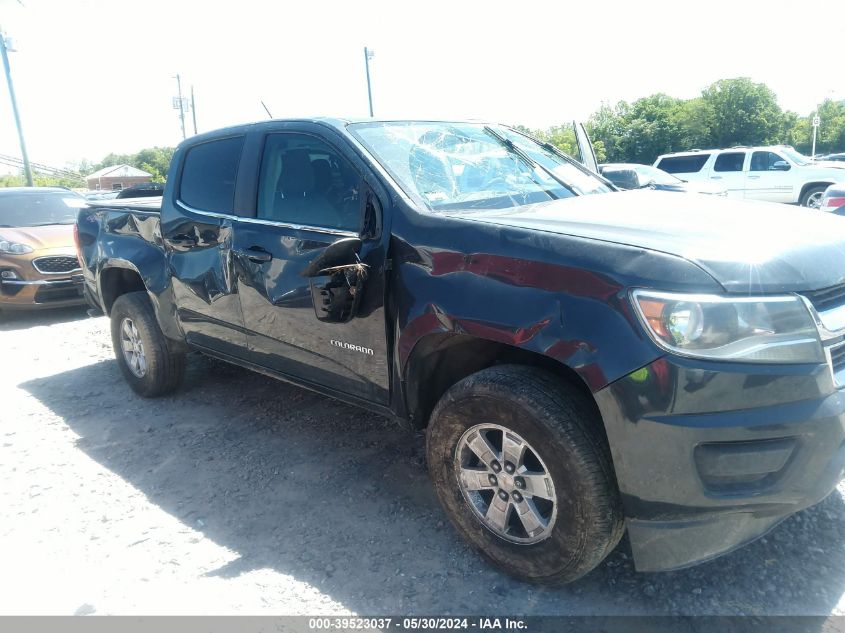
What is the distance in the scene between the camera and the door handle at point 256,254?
3496 millimetres

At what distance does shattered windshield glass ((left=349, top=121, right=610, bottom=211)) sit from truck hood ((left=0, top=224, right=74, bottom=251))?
6379mm

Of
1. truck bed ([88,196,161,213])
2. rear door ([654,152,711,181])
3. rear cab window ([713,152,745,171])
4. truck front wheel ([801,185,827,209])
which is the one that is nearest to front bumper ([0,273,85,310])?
truck bed ([88,196,161,213])

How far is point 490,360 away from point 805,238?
1.27 meters

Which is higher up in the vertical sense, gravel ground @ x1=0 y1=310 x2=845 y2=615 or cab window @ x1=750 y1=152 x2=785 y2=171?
cab window @ x1=750 y1=152 x2=785 y2=171

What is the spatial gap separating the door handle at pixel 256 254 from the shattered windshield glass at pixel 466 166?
2.55 ft

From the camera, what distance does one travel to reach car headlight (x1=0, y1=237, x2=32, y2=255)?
8.01 metres

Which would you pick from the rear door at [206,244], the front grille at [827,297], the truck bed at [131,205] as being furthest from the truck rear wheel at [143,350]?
the front grille at [827,297]

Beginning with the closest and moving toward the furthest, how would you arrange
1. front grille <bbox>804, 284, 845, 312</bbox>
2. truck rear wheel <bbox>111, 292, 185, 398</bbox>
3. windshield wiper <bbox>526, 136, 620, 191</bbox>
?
front grille <bbox>804, 284, 845, 312</bbox> < windshield wiper <bbox>526, 136, 620, 191</bbox> < truck rear wheel <bbox>111, 292, 185, 398</bbox>

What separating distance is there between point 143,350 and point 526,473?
11.0ft

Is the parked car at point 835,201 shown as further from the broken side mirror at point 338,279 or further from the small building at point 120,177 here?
the small building at point 120,177

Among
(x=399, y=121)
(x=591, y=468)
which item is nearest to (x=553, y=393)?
(x=591, y=468)

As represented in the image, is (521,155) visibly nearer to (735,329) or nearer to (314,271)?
(314,271)

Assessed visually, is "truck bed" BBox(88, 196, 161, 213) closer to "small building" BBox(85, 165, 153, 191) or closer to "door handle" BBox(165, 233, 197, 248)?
"door handle" BBox(165, 233, 197, 248)

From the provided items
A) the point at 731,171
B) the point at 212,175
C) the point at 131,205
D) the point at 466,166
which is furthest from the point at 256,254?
the point at 731,171
